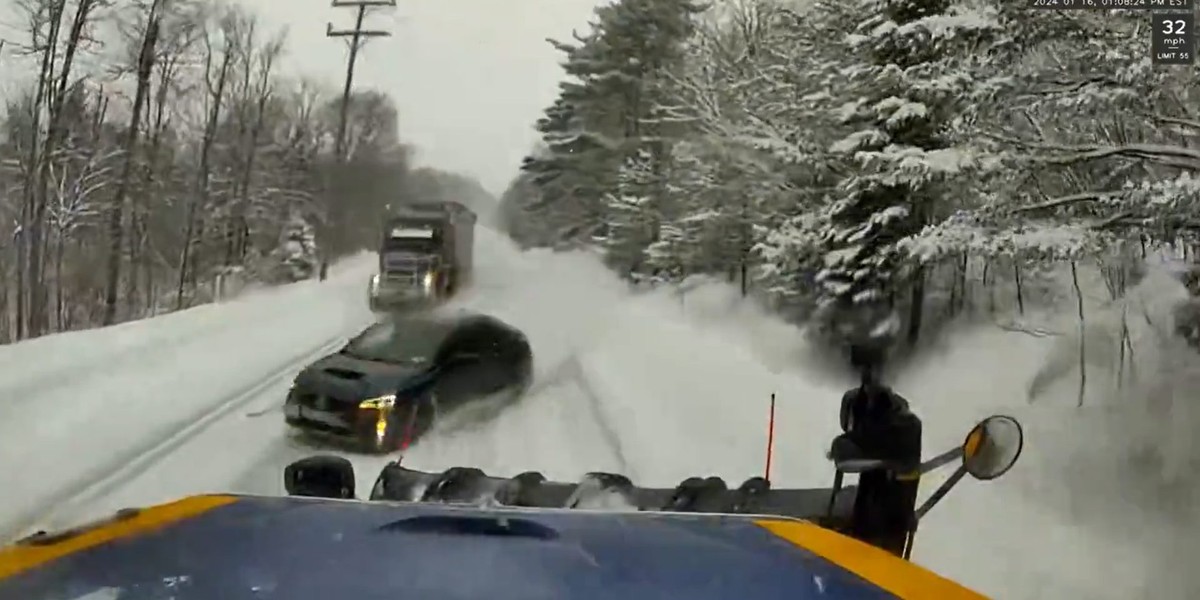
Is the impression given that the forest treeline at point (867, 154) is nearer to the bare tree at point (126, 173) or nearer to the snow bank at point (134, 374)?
the snow bank at point (134, 374)

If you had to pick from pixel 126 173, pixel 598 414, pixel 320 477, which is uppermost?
pixel 126 173

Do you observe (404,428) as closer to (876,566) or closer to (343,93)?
(343,93)

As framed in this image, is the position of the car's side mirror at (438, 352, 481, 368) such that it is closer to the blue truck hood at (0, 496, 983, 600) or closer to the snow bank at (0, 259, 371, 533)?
the snow bank at (0, 259, 371, 533)

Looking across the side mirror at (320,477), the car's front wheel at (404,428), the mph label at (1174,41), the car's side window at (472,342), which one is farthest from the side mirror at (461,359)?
the mph label at (1174,41)

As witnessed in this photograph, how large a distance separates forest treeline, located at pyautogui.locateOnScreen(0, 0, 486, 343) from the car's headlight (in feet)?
1.38

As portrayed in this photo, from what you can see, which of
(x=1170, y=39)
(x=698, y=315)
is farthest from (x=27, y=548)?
(x=1170, y=39)

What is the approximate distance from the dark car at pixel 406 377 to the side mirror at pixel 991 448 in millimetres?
1247

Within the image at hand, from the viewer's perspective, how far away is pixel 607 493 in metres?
2.95

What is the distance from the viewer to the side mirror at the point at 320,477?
2.83 meters

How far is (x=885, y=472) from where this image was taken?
2.98 m

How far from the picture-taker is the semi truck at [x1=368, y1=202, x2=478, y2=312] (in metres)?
3.08

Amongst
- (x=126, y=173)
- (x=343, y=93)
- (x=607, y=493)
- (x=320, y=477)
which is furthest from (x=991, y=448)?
(x=126, y=173)

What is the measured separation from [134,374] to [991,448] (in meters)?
2.30

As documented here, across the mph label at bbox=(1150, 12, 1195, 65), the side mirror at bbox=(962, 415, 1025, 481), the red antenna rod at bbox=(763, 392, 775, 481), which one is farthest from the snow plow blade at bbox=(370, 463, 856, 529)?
the mph label at bbox=(1150, 12, 1195, 65)
